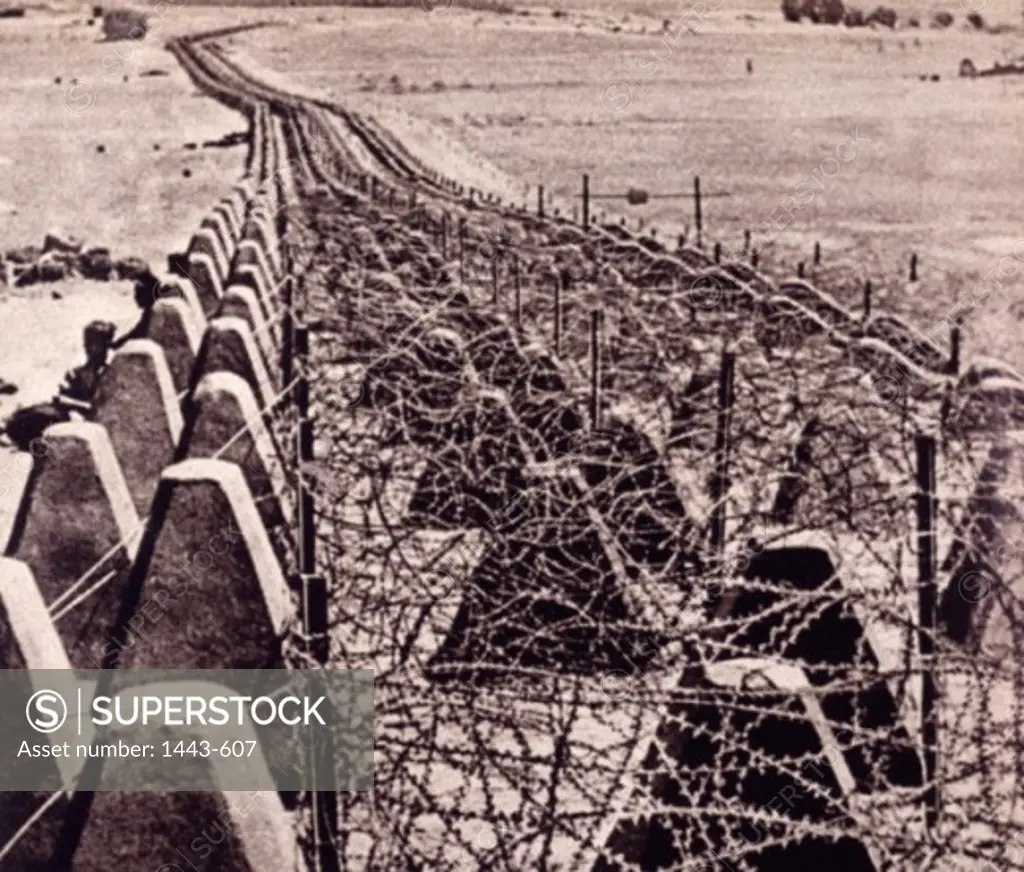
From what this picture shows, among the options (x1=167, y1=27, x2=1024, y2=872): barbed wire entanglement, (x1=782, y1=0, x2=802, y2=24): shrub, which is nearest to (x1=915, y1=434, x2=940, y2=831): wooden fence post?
(x1=167, y1=27, x2=1024, y2=872): barbed wire entanglement

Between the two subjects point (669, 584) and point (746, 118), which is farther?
point (746, 118)

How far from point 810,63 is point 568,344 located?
4143 cm

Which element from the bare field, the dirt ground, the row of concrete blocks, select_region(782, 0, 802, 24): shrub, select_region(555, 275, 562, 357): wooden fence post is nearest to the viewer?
the row of concrete blocks

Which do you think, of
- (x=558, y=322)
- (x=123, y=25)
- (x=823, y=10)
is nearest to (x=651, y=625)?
(x=558, y=322)

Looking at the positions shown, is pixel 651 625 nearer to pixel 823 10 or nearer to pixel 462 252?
pixel 462 252

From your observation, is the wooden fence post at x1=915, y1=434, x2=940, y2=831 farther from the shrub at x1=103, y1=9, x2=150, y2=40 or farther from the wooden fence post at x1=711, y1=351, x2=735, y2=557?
A: the shrub at x1=103, y1=9, x2=150, y2=40

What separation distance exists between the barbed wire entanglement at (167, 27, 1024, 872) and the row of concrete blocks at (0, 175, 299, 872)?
0.96ft

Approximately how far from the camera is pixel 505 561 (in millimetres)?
4328

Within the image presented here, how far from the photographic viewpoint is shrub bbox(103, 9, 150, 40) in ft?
95.6

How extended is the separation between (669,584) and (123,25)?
97.6ft

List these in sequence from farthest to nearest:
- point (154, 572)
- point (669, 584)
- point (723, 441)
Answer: point (723, 441)
point (669, 584)
point (154, 572)

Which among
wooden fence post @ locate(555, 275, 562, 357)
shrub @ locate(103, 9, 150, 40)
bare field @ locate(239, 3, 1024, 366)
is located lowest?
bare field @ locate(239, 3, 1024, 366)

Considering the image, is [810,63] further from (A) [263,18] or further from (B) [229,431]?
(B) [229,431]

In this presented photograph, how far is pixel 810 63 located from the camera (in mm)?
47375
